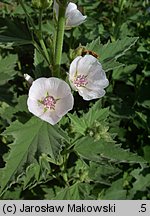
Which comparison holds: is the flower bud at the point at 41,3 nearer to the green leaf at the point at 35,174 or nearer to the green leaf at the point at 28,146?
the green leaf at the point at 28,146

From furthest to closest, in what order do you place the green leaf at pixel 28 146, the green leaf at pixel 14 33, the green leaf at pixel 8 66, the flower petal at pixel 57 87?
the green leaf at pixel 8 66, the green leaf at pixel 14 33, the flower petal at pixel 57 87, the green leaf at pixel 28 146

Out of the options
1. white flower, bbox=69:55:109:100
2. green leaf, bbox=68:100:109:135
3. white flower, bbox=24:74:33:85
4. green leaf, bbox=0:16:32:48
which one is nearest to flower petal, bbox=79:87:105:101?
white flower, bbox=69:55:109:100

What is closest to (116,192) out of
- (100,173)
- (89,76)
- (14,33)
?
(100,173)

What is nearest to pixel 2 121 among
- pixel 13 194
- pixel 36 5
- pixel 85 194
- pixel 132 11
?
pixel 13 194

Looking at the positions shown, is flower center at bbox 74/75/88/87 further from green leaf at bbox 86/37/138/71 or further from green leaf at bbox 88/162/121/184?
green leaf at bbox 88/162/121/184

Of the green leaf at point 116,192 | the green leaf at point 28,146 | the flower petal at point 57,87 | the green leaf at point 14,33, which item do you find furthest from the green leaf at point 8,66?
the green leaf at point 116,192

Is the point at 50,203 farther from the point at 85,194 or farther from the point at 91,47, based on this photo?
the point at 91,47

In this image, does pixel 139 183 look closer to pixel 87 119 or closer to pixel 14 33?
pixel 87 119

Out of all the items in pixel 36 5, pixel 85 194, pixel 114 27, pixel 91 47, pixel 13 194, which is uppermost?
pixel 36 5
